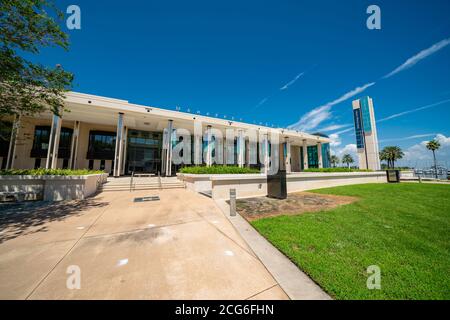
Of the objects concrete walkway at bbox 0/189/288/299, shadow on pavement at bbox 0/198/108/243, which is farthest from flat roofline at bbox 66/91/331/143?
concrete walkway at bbox 0/189/288/299

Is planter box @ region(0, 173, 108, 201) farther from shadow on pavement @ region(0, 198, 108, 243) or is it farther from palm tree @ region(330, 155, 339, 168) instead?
palm tree @ region(330, 155, 339, 168)

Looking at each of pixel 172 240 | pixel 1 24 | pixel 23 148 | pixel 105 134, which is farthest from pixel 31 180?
pixel 23 148

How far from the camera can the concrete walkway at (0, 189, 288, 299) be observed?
7.79 ft

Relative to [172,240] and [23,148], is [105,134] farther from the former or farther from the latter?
[172,240]

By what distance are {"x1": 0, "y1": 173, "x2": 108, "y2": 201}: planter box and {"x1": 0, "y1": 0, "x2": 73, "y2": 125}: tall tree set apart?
11.2 feet

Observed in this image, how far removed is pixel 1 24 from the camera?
20.4 ft

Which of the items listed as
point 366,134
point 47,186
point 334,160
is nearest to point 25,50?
point 47,186

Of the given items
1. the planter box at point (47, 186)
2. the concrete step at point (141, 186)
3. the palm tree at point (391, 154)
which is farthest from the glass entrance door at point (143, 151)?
the palm tree at point (391, 154)

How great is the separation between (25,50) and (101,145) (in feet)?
61.7

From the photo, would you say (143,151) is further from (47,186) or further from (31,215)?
(31,215)

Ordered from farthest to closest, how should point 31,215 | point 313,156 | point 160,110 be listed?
point 313,156 < point 160,110 < point 31,215

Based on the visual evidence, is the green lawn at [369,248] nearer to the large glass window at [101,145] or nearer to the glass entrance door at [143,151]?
the glass entrance door at [143,151]

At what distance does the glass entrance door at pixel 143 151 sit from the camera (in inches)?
925

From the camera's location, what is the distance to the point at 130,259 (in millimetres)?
3215
